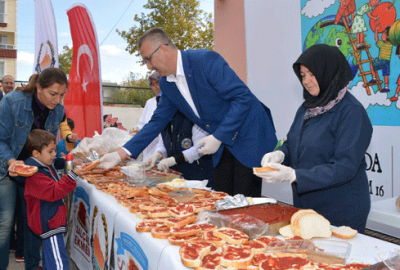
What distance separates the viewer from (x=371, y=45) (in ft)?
11.3

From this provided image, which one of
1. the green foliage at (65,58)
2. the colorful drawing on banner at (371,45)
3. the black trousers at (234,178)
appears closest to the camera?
the black trousers at (234,178)

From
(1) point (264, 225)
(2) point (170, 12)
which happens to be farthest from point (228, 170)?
(2) point (170, 12)

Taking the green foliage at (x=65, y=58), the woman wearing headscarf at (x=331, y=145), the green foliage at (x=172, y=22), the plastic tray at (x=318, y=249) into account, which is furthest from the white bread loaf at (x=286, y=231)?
the green foliage at (x=65, y=58)

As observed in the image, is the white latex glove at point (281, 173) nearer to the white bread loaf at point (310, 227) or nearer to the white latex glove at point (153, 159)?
the white bread loaf at point (310, 227)

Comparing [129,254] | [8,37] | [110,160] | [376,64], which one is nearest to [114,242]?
[129,254]

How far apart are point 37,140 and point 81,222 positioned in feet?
2.28

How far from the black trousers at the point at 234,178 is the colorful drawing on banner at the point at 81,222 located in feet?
3.17

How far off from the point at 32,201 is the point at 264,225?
1.83m

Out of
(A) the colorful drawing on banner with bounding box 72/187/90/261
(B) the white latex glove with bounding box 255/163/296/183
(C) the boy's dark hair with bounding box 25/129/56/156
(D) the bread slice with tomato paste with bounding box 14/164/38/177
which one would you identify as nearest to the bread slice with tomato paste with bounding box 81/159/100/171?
(A) the colorful drawing on banner with bounding box 72/187/90/261

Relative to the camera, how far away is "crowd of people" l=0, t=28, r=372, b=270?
169cm

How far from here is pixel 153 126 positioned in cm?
287

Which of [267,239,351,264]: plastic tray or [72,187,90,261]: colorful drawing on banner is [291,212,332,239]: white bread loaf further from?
[72,187,90,261]: colorful drawing on banner

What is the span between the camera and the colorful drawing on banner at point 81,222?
251 cm

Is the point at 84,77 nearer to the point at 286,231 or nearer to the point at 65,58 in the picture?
the point at 286,231
